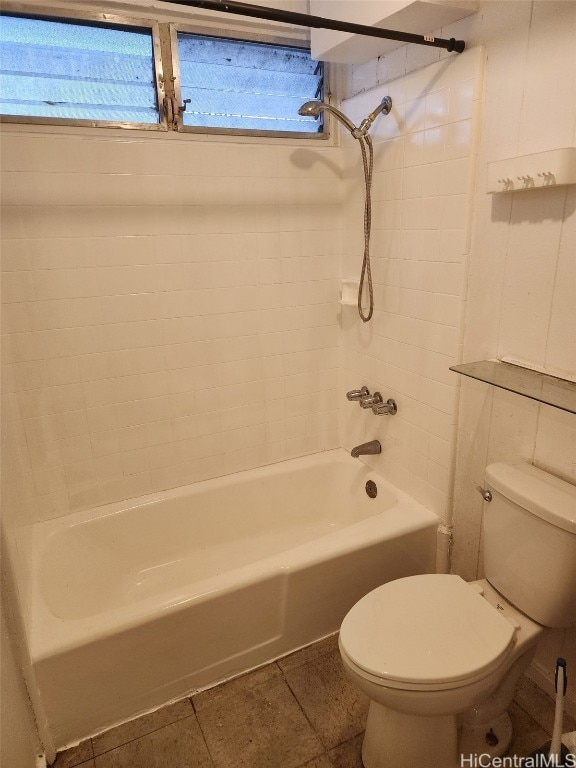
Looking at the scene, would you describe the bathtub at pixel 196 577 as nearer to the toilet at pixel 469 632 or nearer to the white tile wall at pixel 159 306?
the white tile wall at pixel 159 306

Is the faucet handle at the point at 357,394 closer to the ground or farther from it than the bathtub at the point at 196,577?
farther from it

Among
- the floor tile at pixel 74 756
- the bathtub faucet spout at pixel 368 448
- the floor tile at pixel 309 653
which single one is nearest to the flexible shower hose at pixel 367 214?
→ the bathtub faucet spout at pixel 368 448

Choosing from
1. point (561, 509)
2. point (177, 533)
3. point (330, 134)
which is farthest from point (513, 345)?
point (177, 533)

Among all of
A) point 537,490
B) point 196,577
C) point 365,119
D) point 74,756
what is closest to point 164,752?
point 74,756

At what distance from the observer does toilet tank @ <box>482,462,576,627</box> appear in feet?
4.19

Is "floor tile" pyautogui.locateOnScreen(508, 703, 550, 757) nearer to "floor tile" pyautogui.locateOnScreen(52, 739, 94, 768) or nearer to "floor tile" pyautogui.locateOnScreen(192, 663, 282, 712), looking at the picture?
"floor tile" pyautogui.locateOnScreen(192, 663, 282, 712)

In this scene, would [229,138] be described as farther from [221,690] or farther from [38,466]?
[221,690]

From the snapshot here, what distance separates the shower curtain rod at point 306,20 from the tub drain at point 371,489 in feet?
5.44

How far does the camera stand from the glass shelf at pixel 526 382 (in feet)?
4.20

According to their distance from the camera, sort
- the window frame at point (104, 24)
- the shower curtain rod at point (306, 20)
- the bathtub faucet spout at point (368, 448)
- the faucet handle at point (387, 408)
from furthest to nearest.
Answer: the bathtub faucet spout at point (368, 448) → the faucet handle at point (387, 408) → the window frame at point (104, 24) → the shower curtain rod at point (306, 20)

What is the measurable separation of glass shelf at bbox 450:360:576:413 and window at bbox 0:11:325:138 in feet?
4.22

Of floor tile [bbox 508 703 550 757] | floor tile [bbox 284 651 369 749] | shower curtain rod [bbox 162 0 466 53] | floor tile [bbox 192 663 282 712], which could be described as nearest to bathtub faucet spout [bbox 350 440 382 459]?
floor tile [bbox 284 651 369 749]

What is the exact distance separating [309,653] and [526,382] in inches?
49.9

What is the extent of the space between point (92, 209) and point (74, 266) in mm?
224
